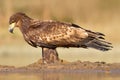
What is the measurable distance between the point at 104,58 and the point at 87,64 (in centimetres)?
264

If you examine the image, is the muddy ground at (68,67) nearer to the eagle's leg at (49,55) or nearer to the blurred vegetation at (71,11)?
the eagle's leg at (49,55)

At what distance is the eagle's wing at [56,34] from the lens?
18125 millimetres

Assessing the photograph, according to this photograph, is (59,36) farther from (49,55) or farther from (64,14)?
(64,14)

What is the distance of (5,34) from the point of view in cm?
2481

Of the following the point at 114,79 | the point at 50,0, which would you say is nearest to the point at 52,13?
the point at 50,0

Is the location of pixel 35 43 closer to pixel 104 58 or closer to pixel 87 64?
pixel 87 64

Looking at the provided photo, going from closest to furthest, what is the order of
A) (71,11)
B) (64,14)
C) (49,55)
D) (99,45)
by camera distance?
(99,45)
(49,55)
(64,14)
(71,11)

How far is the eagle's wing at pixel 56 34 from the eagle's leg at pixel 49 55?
219mm

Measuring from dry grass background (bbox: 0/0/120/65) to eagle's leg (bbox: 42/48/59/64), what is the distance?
4.77m

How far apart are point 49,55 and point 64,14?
803cm

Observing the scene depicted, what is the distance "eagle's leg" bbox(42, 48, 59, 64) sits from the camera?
1834cm

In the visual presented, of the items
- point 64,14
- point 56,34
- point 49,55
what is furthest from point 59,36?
point 64,14

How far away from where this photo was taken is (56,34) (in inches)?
717

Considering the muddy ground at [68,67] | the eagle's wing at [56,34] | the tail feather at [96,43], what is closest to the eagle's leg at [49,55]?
the muddy ground at [68,67]
